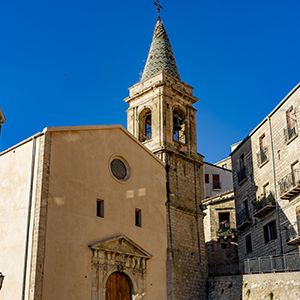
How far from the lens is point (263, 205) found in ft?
99.3

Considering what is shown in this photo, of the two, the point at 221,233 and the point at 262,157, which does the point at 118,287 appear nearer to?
the point at 262,157

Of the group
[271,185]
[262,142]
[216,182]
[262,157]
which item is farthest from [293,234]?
[216,182]

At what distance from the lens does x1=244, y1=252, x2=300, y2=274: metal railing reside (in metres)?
25.3

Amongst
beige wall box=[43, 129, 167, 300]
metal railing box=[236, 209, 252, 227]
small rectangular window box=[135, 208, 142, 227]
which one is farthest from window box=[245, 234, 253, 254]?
small rectangular window box=[135, 208, 142, 227]

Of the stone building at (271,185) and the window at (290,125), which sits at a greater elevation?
the window at (290,125)

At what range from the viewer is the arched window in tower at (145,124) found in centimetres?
3384

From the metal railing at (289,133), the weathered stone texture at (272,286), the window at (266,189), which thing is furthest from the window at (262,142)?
the weathered stone texture at (272,286)

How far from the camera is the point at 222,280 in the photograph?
96.3 ft

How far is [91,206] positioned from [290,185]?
414 inches

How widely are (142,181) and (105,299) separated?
6692mm

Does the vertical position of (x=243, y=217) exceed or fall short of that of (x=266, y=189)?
it falls short

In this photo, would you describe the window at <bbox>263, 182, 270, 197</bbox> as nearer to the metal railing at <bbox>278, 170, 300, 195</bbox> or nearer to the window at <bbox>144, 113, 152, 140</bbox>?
the metal railing at <bbox>278, 170, 300, 195</bbox>

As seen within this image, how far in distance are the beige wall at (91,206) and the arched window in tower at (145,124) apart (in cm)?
432

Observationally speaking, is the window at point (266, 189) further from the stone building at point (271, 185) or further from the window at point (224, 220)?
the window at point (224, 220)
